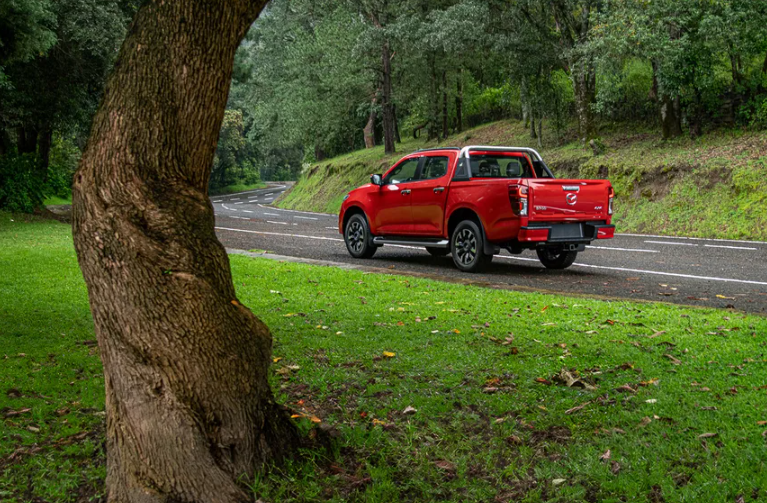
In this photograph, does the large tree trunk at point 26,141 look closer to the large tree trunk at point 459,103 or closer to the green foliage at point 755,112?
the large tree trunk at point 459,103

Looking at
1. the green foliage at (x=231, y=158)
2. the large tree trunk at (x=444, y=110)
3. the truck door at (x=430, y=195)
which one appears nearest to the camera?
the truck door at (x=430, y=195)

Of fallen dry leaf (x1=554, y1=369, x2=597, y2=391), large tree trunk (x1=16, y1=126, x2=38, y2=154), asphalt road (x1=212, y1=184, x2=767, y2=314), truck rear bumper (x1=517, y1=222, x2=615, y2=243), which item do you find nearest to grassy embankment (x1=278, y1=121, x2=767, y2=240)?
asphalt road (x1=212, y1=184, x2=767, y2=314)

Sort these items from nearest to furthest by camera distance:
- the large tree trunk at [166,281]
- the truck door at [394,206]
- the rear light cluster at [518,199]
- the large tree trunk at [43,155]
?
the large tree trunk at [166,281] < the rear light cluster at [518,199] < the truck door at [394,206] < the large tree trunk at [43,155]

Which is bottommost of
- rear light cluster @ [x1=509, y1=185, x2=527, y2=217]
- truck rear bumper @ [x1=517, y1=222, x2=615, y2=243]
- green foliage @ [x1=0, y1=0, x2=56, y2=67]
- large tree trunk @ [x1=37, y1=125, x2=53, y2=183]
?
truck rear bumper @ [x1=517, y1=222, x2=615, y2=243]

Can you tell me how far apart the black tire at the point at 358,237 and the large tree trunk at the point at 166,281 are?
9682 millimetres

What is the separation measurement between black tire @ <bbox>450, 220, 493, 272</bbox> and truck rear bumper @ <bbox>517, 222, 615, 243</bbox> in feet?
2.47

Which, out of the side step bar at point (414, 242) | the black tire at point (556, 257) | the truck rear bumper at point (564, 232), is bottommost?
the black tire at point (556, 257)

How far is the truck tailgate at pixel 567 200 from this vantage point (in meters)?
10.8

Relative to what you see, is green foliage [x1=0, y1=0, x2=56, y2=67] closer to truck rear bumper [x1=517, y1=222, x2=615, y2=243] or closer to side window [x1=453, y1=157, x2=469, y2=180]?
side window [x1=453, y1=157, x2=469, y2=180]

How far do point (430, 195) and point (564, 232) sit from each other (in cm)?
241

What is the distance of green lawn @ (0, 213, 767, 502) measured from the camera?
4020 mm

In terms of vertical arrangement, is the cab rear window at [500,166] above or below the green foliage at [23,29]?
below

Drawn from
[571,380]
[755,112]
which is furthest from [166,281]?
[755,112]

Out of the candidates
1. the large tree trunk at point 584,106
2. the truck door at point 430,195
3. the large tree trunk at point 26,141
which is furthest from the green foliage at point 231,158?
the truck door at point 430,195
